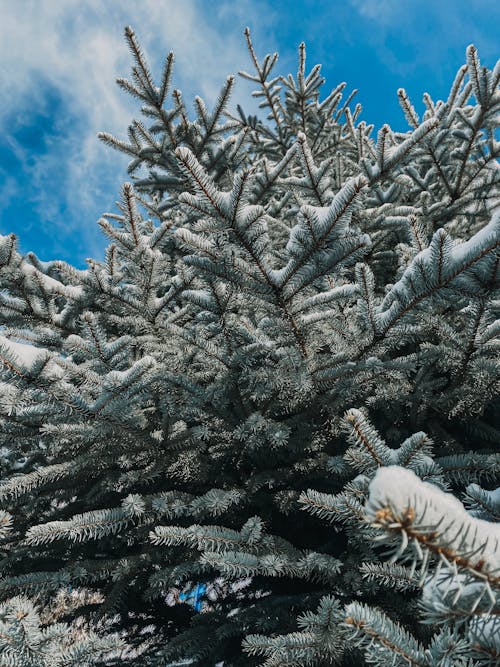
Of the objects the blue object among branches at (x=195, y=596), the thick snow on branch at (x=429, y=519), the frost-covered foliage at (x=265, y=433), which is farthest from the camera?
the blue object among branches at (x=195, y=596)

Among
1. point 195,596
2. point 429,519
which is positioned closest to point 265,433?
point 429,519

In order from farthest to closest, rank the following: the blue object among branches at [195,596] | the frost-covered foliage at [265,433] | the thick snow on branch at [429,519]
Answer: the blue object among branches at [195,596] → the frost-covered foliage at [265,433] → the thick snow on branch at [429,519]

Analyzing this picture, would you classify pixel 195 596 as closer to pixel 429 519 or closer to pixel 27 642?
pixel 27 642

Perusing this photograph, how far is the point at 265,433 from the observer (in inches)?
86.8

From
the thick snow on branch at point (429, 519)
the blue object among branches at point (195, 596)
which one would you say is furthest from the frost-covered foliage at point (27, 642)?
the blue object among branches at point (195, 596)

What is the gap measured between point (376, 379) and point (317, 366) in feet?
1.26

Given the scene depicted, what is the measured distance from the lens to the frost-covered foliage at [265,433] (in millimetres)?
1473

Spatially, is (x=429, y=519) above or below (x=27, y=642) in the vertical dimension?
above

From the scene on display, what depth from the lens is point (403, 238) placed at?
440 centimetres

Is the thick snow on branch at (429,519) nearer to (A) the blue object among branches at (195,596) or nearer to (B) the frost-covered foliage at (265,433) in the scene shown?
(B) the frost-covered foliage at (265,433)

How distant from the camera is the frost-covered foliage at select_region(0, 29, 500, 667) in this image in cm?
147

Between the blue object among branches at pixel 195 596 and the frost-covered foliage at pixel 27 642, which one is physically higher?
the frost-covered foliage at pixel 27 642

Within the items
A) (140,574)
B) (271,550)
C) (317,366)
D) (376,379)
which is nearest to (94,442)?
(140,574)

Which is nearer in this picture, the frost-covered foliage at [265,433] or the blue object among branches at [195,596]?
the frost-covered foliage at [265,433]
